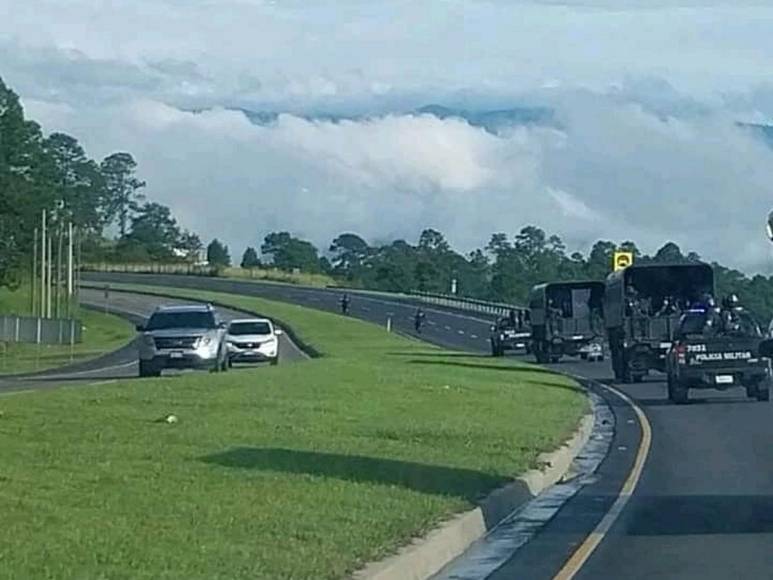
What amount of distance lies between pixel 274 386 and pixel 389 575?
22.9 metres

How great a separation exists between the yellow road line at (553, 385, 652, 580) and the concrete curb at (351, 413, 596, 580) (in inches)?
36.6

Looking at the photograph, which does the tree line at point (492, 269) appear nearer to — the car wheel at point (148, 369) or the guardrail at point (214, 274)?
the guardrail at point (214, 274)

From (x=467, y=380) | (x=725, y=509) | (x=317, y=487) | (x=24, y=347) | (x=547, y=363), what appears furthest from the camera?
(x=24, y=347)

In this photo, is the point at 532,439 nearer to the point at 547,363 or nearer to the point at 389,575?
the point at 389,575

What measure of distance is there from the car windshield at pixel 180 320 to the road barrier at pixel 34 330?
3692 cm

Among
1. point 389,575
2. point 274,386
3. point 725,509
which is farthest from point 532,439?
point 389,575

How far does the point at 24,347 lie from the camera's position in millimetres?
85312

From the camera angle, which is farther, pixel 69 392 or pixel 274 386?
pixel 274 386

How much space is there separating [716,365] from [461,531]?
25.3 meters

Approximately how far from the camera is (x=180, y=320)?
4916 cm

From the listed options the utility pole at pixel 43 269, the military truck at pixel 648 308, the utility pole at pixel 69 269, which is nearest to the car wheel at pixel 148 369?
the military truck at pixel 648 308

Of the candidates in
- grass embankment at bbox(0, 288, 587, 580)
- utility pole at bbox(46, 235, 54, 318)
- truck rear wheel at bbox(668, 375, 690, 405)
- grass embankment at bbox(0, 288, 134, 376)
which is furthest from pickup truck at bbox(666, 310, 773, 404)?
utility pole at bbox(46, 235, 54, 318)

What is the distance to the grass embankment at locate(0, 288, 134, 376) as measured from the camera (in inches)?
2881

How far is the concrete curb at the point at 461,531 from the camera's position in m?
14.8
